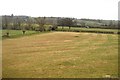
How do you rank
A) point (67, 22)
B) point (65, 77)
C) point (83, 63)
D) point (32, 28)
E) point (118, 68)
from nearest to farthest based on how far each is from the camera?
point (65, 77)
point (118, 68)
point (83, 63)
point (32, 28)
point (67, 22)

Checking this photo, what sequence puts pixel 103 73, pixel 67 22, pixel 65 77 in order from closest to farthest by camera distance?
pixel 65 77
pixel 103 73
pixel 67 22

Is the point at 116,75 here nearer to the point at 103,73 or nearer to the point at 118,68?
the point at 103,73

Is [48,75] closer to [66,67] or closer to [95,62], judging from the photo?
[66,67]

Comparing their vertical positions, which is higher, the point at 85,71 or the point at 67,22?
the point at 67,22

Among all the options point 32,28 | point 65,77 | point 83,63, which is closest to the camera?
point 65,77

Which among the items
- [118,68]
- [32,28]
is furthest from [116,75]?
[32,28]

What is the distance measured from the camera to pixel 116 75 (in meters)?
15.5

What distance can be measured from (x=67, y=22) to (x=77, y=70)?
94.3m

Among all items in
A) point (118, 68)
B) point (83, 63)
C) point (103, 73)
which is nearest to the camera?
point (103, 73)

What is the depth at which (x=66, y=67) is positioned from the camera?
18719 mm

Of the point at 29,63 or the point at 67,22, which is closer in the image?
the point at 29,63

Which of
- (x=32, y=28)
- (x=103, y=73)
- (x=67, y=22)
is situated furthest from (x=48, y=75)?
(x=67, y=22)

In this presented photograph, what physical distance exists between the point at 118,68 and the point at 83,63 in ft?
11.2

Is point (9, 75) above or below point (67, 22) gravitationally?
below
